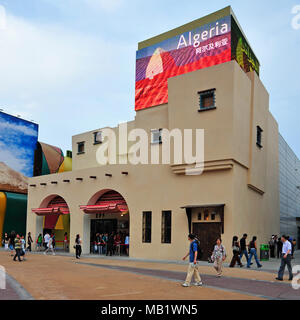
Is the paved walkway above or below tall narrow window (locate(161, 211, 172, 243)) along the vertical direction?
below

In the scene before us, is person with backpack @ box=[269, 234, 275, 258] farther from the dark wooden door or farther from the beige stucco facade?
the dark wooden door

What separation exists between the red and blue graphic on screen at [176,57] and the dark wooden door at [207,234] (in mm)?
11190

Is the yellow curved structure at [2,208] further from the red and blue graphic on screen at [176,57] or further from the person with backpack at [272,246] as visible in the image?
the person with backpack at [272,246]

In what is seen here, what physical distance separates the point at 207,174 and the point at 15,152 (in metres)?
30.2

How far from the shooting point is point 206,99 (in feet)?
73.5

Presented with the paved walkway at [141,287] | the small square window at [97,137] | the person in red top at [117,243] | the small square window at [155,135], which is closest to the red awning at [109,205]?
the person in red top at [117,243]

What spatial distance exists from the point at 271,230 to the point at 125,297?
21.0 metres

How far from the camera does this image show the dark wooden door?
21234 mm

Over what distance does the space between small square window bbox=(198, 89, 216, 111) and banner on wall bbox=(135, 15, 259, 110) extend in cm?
500

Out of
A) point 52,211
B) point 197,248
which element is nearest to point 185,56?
point 52,211

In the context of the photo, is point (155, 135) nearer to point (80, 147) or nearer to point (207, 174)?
point (207, 174)

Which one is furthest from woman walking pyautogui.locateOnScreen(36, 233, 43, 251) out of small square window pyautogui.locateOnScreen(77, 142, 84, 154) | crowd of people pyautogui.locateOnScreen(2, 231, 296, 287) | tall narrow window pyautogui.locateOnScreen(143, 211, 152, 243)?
tall narrow window pyautogui.locateOnScreen(143, 211, 152, 243)
